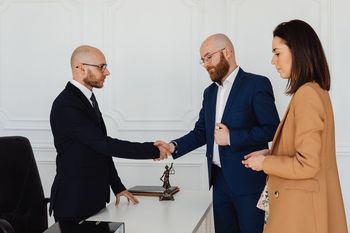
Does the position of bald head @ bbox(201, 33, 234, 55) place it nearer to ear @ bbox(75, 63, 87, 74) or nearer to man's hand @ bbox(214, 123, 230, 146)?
man's hand @ bbox(214, 123, 230, 146)

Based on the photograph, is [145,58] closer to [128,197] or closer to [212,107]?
[212,107]

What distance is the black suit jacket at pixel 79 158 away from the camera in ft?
7.05

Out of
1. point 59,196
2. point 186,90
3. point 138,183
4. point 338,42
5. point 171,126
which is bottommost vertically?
point 138,183

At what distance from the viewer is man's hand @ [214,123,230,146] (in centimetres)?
220

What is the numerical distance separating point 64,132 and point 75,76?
1.20 ft

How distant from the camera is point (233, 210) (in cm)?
231

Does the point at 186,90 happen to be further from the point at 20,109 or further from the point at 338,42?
the point at 20,109

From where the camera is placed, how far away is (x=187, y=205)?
2.20 m

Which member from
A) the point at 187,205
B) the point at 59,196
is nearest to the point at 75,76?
the point at 59,196

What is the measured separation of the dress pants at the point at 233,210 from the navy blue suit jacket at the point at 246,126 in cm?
5

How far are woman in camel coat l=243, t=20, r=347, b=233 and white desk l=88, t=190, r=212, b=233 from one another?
0.42m

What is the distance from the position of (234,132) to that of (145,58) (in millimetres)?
1744

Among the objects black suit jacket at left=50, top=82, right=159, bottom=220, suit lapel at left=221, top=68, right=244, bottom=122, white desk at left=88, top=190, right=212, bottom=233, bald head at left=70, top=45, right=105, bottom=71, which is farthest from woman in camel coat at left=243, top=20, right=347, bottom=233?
bald head at left=70, top=45, right=105, bottom=71

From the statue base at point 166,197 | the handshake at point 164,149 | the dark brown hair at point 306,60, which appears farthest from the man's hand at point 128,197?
the dark brown hair at point 306,60
